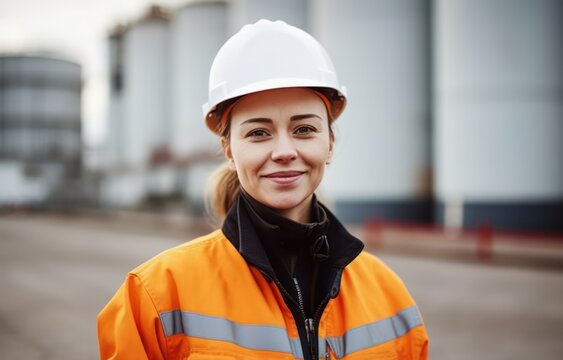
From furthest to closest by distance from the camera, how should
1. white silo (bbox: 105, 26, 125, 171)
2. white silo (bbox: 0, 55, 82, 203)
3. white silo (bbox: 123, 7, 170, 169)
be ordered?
white silo (bbox: 0, 55, 82, 203), white silo (bbox: 105, 26, 125, 171), white silo (bbox: 123, 7, 170, 169)

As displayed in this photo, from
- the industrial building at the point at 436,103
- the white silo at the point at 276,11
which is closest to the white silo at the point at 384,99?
the industrial building at the point at 436,103

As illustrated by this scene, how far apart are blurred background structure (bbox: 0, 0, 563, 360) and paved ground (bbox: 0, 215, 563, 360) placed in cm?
3

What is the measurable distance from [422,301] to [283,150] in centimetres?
642

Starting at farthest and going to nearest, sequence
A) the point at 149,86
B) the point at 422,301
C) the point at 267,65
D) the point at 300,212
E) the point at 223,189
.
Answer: the point at 149,86, the point at 422,301, the point at 223,189, the point at 300,212, the point at 267,65

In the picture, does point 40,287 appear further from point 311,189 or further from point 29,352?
point 311,189

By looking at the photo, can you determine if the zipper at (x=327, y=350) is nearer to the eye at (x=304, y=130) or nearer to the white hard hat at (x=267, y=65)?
the eye at (x=304, y=130)

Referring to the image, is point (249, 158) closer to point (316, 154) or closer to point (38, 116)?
point (316, 154)

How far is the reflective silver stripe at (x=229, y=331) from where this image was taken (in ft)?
5.12

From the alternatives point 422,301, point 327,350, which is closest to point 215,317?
point 327,350

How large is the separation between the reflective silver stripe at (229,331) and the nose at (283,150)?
1.78ft

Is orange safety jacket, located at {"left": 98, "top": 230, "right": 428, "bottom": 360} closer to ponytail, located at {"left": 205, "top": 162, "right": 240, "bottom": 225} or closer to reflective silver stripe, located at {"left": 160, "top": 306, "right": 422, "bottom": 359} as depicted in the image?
reflective silver stripe, located at {"left": 160, "top": 306, "right": 422, "bottom": 359}

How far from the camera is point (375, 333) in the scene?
5.77 feet

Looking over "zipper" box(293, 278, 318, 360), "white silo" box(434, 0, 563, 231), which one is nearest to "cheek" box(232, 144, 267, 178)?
"zipper" box(293, 278, 318, 360)

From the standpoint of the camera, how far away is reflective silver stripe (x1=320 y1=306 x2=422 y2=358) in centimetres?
168
